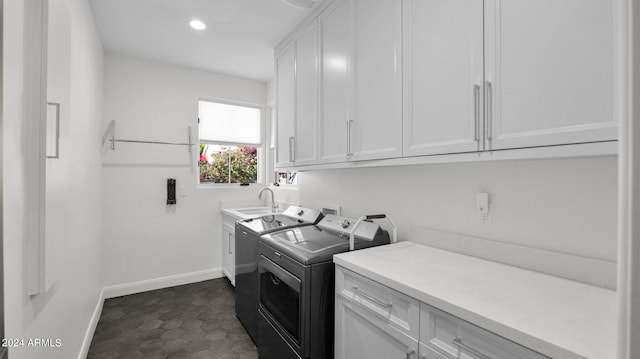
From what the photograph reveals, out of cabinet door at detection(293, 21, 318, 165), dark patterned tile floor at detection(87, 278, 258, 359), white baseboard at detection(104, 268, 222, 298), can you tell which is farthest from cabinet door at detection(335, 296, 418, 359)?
white baseboard at detection(104, 268, 222, 298)

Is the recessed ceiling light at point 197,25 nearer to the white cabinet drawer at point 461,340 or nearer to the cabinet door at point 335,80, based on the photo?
the cabinet door at point 335,80

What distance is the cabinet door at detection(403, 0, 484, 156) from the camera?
3.76 ft

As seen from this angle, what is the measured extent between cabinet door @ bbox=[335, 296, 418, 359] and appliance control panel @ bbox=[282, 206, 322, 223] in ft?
3.36

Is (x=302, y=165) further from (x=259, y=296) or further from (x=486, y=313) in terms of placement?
(x=486, y=313)

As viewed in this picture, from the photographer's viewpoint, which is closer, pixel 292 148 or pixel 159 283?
pixel 292 148

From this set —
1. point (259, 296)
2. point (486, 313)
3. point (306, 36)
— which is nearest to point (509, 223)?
point (486, 313)

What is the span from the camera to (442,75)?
1.27 meters

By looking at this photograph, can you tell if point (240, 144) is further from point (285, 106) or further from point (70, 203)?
point (70, 203)

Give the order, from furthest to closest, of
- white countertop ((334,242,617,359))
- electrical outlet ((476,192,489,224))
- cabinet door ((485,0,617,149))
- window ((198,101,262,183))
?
window ((198,101,262,183)), electrical outlet ((476,192,489,224)), cabinet door ((485,0,617,149)), white countertop ((334,242,617,359))

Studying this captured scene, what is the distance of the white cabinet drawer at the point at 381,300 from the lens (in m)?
1.04

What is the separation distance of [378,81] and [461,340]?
1280mm

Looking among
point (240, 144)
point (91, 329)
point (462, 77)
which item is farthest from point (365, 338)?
point (240, 144)

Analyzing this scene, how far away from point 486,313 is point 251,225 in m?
1.83

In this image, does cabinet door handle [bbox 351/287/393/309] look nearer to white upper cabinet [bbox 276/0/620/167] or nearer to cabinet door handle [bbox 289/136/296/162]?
white upper cabinet [bbox 276/0/620/167]
